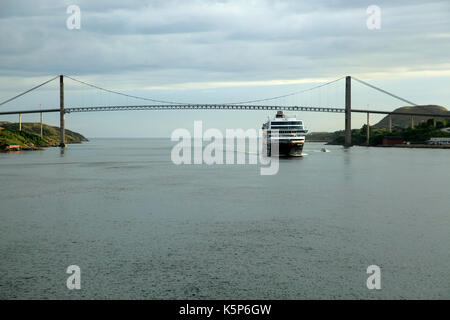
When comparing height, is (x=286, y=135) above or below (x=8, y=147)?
above

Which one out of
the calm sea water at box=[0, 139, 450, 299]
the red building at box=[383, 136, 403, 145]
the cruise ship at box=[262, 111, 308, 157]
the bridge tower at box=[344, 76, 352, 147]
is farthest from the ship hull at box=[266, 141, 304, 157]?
the red building at box=[383, 136, 403, 145]

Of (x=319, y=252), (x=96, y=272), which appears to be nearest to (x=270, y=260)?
(x=319, y=252)

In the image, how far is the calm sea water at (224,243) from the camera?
9523 millimetres

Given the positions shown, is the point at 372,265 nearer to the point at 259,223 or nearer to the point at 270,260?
the point at 270,260

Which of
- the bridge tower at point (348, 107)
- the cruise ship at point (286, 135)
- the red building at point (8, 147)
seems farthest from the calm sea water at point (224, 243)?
the bridge tower at point (348, 107)

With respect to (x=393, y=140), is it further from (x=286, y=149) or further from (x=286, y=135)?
(x=286, y=135)

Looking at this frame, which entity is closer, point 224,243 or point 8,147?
point 224,243

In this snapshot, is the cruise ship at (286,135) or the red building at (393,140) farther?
the red building at (393,140)

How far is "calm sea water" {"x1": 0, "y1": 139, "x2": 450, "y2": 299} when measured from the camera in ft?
31.2

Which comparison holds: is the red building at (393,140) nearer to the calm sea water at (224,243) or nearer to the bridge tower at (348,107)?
the bridge tower at (348,107)

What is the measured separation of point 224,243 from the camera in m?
13.3

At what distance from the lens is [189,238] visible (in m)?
13.9

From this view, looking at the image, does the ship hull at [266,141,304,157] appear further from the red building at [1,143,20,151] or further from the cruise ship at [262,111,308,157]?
the red building at [1,143,20,151]

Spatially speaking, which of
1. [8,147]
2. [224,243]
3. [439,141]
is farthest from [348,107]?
[224,243]
